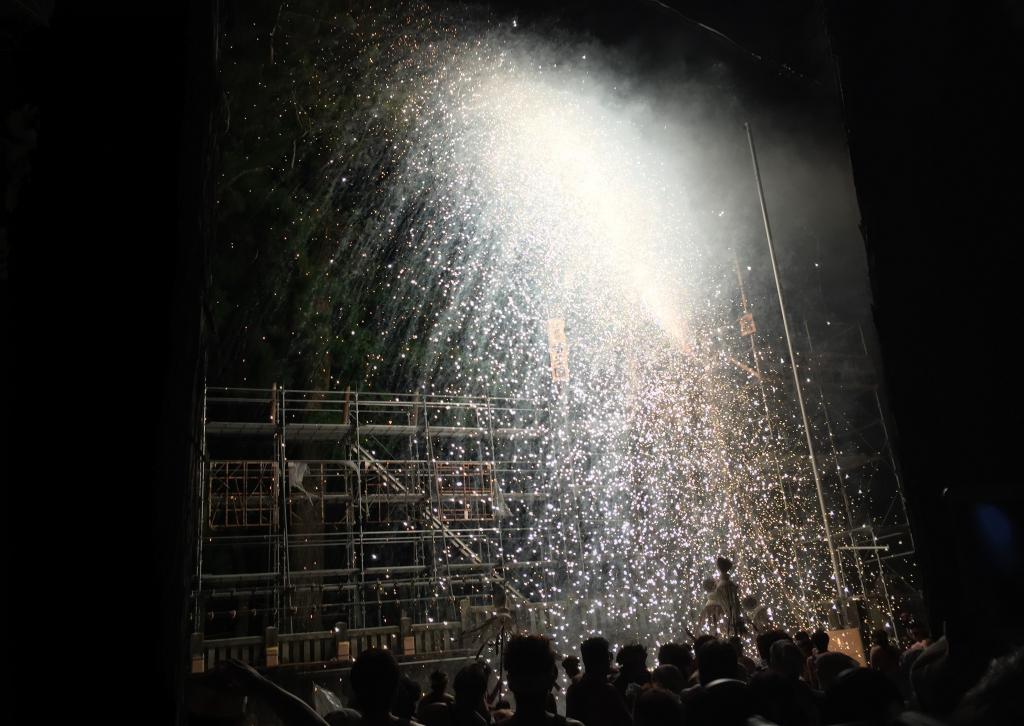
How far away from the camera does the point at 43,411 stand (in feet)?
7.32

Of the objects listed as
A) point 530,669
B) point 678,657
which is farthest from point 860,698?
point 678,657

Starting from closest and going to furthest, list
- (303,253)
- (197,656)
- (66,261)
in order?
1. (66,261)
2. (197,656)
3. (303,253)

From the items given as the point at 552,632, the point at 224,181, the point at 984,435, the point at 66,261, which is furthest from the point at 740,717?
the point at 224,181

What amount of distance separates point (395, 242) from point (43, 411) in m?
19.2

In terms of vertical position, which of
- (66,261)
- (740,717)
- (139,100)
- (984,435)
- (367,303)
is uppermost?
(367,303)

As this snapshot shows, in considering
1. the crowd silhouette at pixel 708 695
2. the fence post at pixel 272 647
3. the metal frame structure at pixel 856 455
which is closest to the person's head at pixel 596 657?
the crowd silhouette at pixel 708 695

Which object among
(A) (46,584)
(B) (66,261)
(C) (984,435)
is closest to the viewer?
(A) (46,584)

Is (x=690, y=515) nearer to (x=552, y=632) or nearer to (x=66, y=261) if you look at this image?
(x=552, y=632)

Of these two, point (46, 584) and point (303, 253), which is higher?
point (303, 253)

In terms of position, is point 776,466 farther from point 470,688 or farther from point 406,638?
point 470,688

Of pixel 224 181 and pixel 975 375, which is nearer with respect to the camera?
pixel 975 375

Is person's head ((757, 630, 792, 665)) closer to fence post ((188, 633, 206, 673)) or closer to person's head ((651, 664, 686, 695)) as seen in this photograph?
person's head ((651, 664, 686, 695))

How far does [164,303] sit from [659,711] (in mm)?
2129

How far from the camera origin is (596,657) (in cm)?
404
